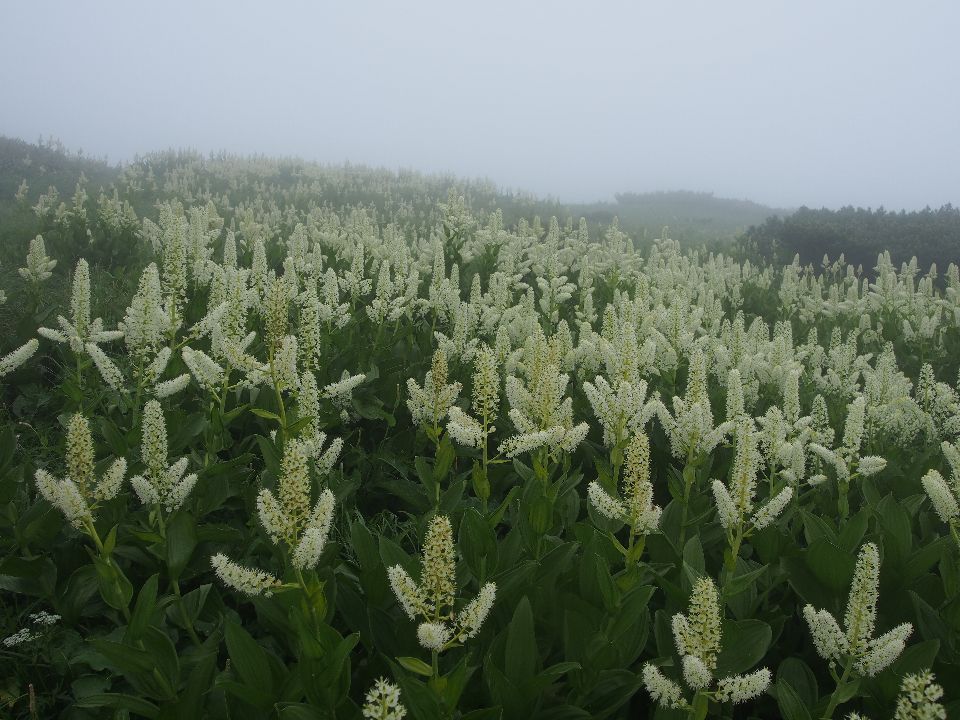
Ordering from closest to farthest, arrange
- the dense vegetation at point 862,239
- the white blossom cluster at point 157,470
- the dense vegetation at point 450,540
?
the dense vegetation at point 450,540, the white blossom cluster at point 157,470, the dense vegetation at point 862,239

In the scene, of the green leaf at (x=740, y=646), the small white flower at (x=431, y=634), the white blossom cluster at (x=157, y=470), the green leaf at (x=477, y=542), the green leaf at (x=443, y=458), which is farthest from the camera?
the green leaf at (x=443, y=458)

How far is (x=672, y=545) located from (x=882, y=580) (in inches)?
43.6

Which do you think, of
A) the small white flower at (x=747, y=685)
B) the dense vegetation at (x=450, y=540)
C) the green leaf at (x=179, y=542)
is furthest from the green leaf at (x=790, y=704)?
the green leaf at (x=179, y=542)

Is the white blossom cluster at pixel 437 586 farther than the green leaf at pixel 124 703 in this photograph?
No

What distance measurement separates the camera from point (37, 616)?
10.5 ft

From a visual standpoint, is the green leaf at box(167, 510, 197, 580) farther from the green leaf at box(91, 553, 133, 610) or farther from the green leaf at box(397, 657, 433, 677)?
the green leaf at box(397, 657, 433, 677)

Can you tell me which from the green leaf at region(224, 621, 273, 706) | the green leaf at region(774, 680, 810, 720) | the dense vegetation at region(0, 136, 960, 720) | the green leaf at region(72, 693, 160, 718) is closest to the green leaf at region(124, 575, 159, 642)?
the dense vegetation at region(0, 136, 960, 720)

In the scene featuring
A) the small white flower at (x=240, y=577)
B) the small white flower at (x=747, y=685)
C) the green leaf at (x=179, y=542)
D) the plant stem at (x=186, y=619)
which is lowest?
the plant stem at (x=186, y=619)

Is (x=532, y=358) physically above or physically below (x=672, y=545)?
above

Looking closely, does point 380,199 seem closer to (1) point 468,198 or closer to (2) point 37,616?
(1) point 468,198

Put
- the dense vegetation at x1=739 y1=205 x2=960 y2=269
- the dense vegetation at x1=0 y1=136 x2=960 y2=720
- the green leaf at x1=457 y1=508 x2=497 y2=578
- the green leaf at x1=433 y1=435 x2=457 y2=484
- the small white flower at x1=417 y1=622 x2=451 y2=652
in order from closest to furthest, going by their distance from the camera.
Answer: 1. the small white flower at x1=417 y1=622 x2=451 y2=652
2. the dense vegetation at x1=0 y1=136 x2=960 y2=720
3. the green leaf at x1=457 y1=508 x2=497 y2=578
4. the green leaf at x1=433 y1=435 x2=457 y2=484
5. the dense vegetation at x1=739 y1=205 x2=960 y2=269

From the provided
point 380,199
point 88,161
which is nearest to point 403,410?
point 380,199

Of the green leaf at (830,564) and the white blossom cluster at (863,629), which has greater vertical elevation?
the white blossom cluster at (863,629)

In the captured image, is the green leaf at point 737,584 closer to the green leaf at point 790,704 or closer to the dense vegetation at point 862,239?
the green leaf at point 790,704
